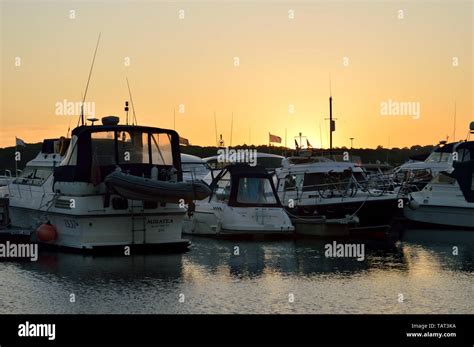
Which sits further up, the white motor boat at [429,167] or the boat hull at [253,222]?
the white motor boat at [429,167]

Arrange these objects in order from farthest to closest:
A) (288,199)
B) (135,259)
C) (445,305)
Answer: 1. (288,199)
2. (135,259)
3. (445,305)

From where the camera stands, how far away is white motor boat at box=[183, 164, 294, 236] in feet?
100.0

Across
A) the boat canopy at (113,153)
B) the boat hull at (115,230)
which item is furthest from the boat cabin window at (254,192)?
the boat hull at (115,230)

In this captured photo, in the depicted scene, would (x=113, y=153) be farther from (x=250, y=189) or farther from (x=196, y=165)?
(x=196, y=165)

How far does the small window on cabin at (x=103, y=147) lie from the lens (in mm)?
25609

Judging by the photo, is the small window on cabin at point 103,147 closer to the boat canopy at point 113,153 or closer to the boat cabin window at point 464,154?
the boat canopy at point 113,153

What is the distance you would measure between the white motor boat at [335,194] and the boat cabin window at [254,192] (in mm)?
2142

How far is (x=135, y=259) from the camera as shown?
25125 mm

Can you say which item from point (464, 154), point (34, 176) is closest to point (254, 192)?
point (34, 176)

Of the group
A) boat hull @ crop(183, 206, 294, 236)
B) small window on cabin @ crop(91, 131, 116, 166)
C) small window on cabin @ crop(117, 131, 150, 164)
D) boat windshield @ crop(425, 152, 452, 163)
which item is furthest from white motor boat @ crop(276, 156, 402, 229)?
small window on cabin @ crop(91, 131, 116, 166)
